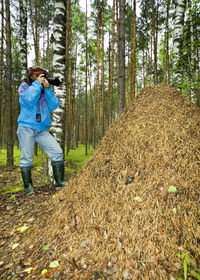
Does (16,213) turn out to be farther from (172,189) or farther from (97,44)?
(97,44)

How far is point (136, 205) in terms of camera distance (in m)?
2.03

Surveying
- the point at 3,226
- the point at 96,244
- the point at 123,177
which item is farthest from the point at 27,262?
the point at 123,177

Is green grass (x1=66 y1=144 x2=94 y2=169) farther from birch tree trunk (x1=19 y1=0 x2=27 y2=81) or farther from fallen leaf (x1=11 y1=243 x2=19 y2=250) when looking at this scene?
fallen leaf (x1=11 y1=243 x2=19 y2=250)

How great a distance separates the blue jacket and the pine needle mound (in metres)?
1.23

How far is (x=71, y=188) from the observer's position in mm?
2783

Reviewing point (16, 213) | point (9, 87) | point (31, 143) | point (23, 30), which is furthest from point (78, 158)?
point (16, 213)

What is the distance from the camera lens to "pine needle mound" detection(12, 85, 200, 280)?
64.8 inches

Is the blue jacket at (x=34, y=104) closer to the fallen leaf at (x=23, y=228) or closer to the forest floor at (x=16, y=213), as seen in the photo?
the forest floor at (x=16, y=213)

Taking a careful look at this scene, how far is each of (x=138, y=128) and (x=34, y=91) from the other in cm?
188

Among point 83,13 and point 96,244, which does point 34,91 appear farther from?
point 83,13

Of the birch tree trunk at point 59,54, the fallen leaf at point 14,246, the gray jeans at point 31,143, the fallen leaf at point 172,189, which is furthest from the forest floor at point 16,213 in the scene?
the fallen leaf at point 172,189

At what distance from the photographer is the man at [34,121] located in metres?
2.93

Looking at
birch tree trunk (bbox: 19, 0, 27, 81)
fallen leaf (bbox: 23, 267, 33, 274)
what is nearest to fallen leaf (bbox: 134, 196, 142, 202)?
fallen leaf (bbox: 23, 267, 33, 274)

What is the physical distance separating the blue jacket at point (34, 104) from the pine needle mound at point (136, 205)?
1229mm
